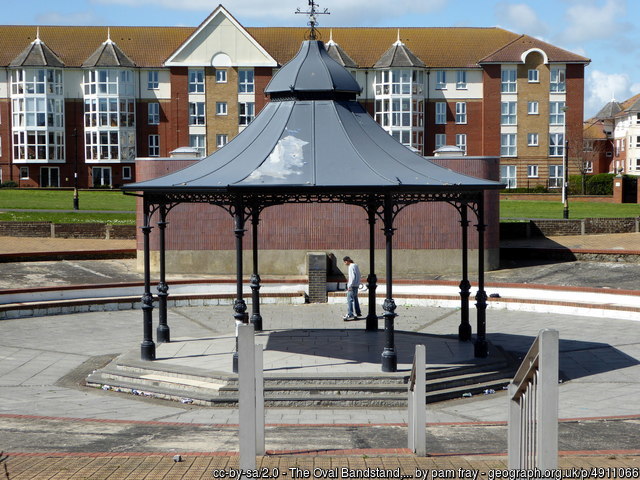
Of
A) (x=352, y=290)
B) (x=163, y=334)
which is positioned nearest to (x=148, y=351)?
(x=163, y=334)

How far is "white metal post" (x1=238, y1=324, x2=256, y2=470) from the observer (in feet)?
28.2

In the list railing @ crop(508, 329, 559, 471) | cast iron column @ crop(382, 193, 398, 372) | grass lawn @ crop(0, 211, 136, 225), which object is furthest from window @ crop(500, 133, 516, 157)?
railing @ crop(508, 329, 559, 471)

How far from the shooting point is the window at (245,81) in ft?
229

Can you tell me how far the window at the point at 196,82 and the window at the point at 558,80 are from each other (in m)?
27.9

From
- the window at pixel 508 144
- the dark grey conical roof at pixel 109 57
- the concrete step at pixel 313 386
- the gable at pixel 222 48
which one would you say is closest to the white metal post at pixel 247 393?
the concrete step at pixel 313 386

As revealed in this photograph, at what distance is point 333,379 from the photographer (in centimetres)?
1540

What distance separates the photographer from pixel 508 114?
2894 inches

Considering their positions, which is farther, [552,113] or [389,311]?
[552,113]

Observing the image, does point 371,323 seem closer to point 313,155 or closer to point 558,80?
point 313,155

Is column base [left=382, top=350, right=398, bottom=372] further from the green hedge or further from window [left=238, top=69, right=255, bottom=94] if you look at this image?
the green hedge

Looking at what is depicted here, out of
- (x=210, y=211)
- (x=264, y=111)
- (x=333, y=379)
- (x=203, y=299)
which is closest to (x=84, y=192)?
(x=210, y=211)

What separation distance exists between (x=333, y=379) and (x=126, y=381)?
12.8 feet

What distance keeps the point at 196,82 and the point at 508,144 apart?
83.4 ft

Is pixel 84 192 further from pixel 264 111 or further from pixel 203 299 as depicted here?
pixel 264 111
